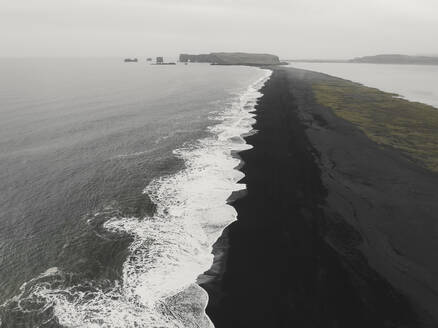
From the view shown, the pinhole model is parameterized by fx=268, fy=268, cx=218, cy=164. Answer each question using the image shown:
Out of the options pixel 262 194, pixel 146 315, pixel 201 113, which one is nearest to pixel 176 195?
pixel 262 194

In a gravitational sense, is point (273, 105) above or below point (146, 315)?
above

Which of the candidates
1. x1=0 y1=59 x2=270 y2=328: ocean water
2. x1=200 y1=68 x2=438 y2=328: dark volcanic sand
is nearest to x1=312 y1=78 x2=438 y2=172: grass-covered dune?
x1=200 y1=68 x2=438 y2=328: dark volcanic sand

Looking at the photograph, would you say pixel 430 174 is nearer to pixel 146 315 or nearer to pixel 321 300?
pixel 321 300

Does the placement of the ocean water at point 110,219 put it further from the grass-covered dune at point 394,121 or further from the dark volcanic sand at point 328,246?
the grass-covered dune at point 394,121

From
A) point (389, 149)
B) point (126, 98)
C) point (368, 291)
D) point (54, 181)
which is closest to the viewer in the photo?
point (368, 291)

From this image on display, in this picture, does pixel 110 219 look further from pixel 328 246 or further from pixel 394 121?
pixel 394 121

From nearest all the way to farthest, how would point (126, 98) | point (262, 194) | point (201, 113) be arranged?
point (262, 194) < point (201, 113) < point (126, 98)

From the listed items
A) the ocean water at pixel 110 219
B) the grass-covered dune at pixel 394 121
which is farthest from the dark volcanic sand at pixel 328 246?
the grass-covered dune at pixel 394 121
